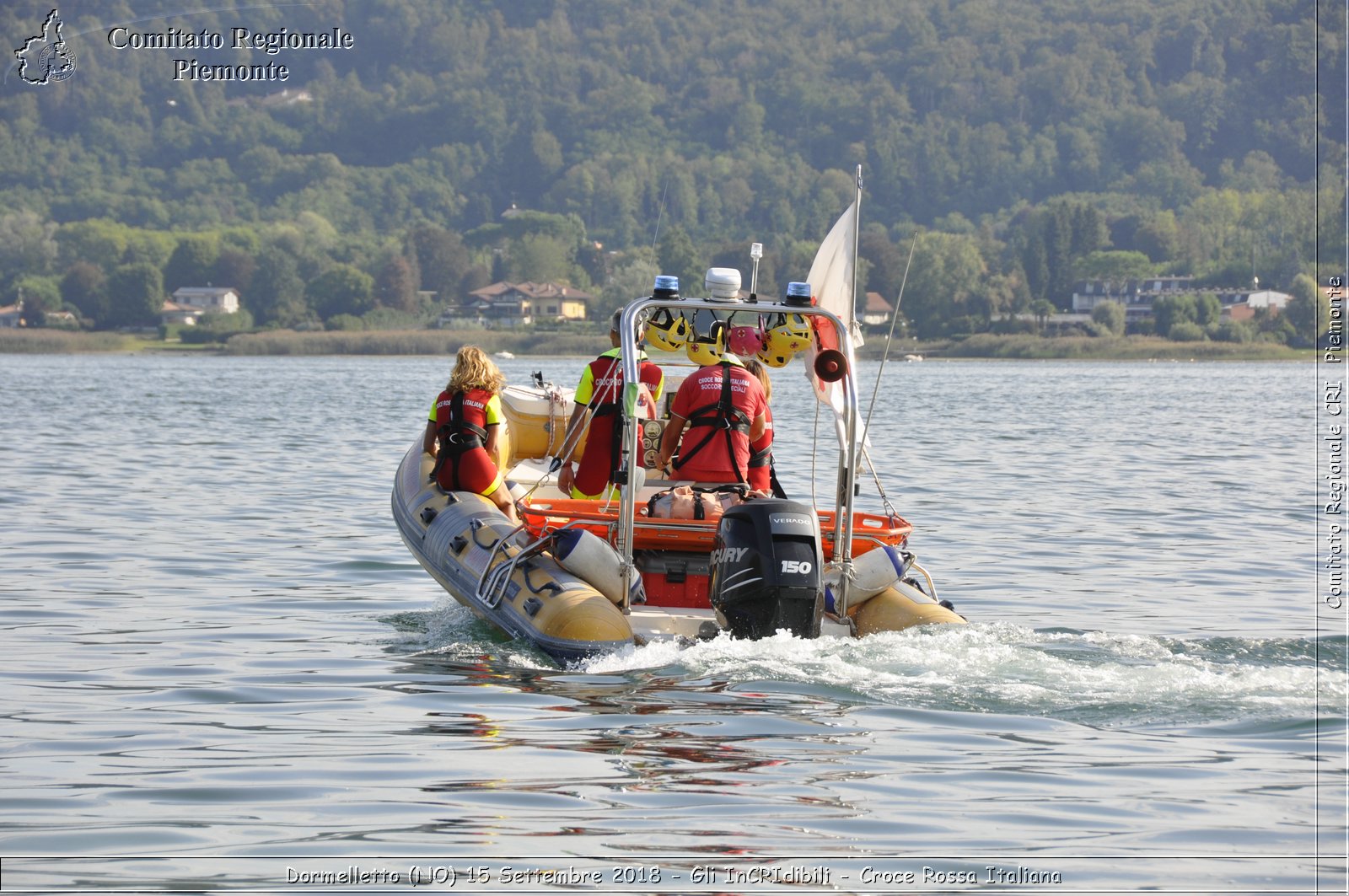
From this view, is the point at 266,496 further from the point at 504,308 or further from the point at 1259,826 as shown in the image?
the point at 504,308

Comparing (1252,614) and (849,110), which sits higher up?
(849,110)

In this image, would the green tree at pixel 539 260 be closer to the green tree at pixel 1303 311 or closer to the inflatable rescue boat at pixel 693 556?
the green tree at pixel 1303 311

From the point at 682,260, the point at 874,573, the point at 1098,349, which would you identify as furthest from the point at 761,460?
the point at 682,260

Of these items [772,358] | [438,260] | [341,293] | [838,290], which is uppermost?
[438,260]

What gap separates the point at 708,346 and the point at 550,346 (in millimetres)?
83191

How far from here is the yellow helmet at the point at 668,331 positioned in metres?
8.80

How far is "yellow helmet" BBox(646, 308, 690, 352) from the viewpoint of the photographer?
28.9 ft

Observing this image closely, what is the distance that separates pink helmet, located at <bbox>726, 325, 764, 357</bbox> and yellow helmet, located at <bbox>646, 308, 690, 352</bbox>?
87cm

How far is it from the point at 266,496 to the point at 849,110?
184603 mm

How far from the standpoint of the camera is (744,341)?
988 cm

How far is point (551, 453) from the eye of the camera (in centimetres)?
1127

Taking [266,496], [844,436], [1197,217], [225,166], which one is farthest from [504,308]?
[844,436]

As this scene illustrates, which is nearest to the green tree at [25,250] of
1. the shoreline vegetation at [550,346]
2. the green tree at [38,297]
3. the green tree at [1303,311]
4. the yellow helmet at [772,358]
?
the green tree at [38,297]

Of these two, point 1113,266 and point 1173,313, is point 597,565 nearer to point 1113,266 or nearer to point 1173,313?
point 1173,313
